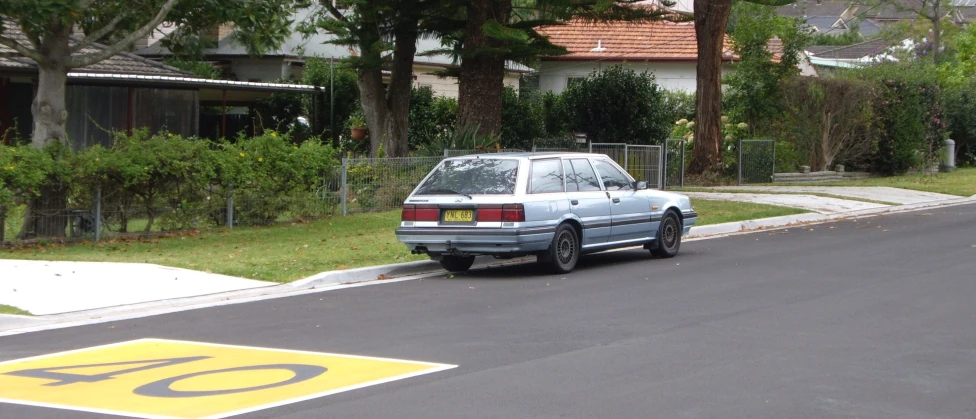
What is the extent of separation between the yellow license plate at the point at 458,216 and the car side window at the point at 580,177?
56.5 inches

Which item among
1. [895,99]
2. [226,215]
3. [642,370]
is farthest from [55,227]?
[895,99]

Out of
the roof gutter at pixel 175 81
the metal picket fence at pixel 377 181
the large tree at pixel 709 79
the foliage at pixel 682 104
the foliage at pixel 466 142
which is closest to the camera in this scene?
the metal picket fence at pixel 377 181

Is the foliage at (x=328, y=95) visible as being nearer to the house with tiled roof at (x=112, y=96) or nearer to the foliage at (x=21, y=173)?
the house with tiled roof at (x=112, y=96)

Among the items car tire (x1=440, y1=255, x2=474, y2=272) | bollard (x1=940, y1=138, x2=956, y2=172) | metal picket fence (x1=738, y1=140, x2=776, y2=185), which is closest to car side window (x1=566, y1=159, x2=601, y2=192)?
car tire (x1=440, y1=255, x2=474, y2=272)

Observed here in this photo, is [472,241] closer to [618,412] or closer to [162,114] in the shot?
[618,412]

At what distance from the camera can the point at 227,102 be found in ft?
96.1

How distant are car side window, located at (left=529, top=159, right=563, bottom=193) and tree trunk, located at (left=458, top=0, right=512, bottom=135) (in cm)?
815

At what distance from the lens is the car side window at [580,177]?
541 inches

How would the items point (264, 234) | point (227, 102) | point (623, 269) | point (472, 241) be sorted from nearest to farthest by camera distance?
point (472, 241), point (623, 269), point (264, 234), point (227, 102)

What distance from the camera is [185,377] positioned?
7.64 m

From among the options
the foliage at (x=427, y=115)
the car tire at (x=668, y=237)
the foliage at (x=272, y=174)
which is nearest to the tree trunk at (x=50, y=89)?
the foliage at (x=272, y=174)

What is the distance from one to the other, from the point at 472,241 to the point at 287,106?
18382 mm

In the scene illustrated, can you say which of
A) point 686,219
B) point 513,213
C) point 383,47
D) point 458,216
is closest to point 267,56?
point 383,47

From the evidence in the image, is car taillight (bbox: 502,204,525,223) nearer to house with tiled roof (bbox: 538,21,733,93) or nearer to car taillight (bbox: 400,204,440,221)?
car taillight (bbox: 400,204,440,221)
